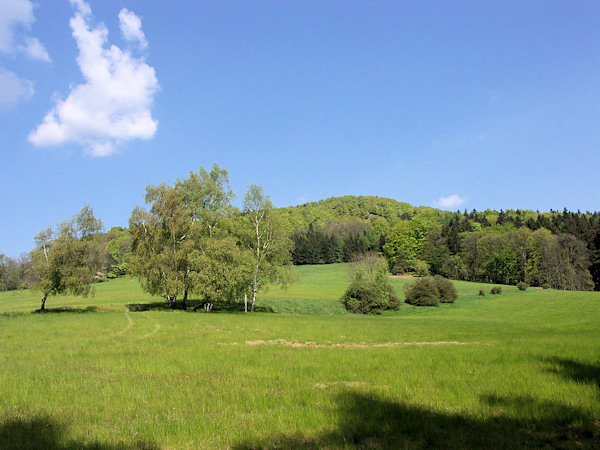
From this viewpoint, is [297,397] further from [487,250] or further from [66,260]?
[487,250]

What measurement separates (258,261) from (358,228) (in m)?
125

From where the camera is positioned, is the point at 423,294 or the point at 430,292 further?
the point at 423,294

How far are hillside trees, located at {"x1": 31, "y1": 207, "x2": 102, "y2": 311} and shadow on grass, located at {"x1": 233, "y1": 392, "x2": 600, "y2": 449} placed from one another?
38344 mm

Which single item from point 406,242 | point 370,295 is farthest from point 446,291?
point 406,242

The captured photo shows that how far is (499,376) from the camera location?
9.77 metres

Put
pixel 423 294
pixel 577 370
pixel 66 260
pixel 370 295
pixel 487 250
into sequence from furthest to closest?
pixel 487 250 → pixel 423 294 → pixel 370 295 → pixel 66 260 → pixel 577 370

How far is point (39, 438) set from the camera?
246 inches

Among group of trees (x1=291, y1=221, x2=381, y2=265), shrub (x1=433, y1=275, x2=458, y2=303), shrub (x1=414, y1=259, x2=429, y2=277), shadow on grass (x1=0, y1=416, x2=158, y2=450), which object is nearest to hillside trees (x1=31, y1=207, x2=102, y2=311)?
shadow on grass (x1=0, y1=416, x2=158, y2=450)

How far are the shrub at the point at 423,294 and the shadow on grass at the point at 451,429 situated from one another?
185 ft

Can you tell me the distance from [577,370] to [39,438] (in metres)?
13.6

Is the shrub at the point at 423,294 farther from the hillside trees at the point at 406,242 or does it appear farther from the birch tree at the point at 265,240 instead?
the hillside trees at the point at 406,242

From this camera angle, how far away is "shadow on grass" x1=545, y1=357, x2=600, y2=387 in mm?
9203

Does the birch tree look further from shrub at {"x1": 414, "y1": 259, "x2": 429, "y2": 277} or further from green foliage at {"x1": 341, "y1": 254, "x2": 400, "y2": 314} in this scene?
shrub at {"x1": 414, "y1": 259, "x2": 429, "y2": 277}

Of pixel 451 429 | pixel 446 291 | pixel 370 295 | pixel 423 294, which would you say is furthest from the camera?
pixel 446 291
